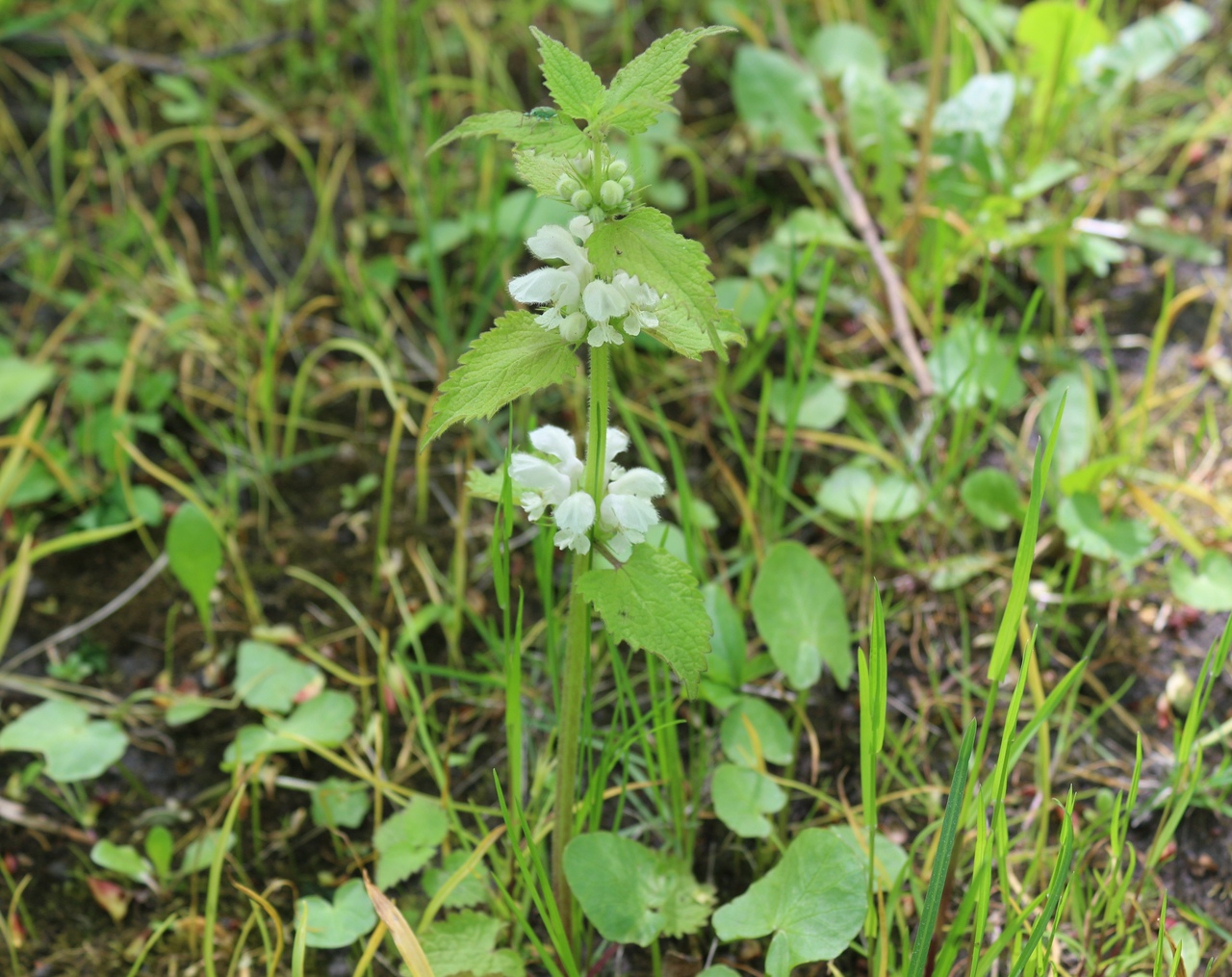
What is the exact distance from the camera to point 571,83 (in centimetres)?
99

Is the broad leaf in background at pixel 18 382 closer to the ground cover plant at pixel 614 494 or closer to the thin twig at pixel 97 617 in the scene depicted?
the ground cover plant at pixel 614 494

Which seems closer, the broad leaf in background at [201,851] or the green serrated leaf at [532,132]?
the green serrated leaf at [532,132]

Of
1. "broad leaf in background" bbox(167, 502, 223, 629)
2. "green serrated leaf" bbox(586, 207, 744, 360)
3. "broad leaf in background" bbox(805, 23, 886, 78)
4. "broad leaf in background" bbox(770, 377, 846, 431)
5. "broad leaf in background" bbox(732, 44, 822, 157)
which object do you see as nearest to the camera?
"green serrated leaf" bbox(586, 207, 744, 360)

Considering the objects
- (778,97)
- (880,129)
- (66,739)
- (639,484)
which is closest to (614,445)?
(639,484)

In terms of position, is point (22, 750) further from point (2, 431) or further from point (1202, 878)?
point (1202, 878)

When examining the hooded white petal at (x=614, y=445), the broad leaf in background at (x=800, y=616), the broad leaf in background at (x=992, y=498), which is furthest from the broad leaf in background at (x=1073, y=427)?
the hooded white petal at (x=614, y=445)

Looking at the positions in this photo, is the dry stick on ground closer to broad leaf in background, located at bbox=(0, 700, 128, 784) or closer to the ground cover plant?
the ground cover plant

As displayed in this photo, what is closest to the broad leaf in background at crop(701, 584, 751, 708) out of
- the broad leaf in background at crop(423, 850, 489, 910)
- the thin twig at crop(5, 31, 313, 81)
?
the broad leaf in background at crop(423, 850, 489, 910)

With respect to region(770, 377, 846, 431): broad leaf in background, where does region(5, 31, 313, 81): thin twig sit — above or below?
above

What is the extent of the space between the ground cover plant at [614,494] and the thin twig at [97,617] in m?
0.01

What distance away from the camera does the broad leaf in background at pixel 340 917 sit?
1.39m

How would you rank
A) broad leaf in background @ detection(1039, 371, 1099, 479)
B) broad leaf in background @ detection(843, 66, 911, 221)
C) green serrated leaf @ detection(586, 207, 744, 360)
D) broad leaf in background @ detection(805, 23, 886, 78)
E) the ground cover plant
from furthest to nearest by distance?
broad leaf in background @ detection(805, 23, 886, 78) < broad leaf in background @ detection(843, 66, 911, 221) < broad leaf in background @ detection(1039, 371, 1099, 479) < the ground cover plant < green serrated leaf @ detection(586, 207, 744, 360)

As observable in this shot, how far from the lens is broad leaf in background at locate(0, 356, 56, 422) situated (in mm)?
2068

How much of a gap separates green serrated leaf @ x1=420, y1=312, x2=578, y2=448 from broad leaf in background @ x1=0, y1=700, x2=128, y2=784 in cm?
94
